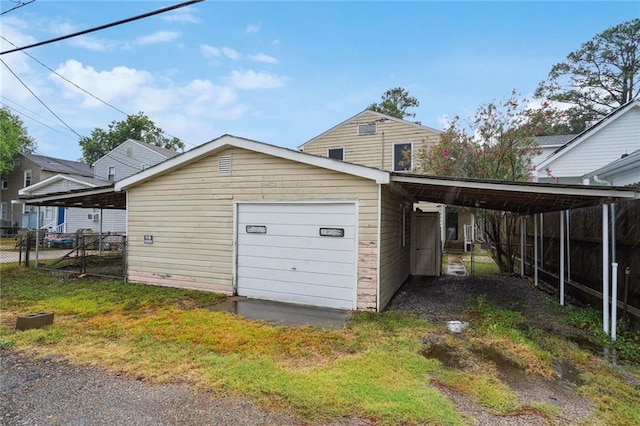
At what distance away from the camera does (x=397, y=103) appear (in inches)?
1389

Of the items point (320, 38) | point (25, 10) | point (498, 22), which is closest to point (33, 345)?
point (25, 10)

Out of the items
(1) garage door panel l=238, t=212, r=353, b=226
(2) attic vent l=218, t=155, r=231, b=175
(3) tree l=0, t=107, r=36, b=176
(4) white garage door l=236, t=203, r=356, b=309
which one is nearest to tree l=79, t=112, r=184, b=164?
(3) tree l=0, t=107, r=36, b=176

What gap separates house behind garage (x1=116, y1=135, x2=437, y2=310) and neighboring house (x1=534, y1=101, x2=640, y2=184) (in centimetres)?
802

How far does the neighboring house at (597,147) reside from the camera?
1204 centimetres

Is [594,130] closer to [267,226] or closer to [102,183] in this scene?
[267,226]

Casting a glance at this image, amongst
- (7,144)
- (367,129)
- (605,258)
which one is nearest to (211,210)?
(605,258)

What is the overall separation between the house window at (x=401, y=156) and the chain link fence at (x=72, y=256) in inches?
431

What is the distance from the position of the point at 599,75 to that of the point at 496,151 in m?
24.9

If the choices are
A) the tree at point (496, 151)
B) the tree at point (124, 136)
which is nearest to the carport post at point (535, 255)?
the tree at point (496, 151)

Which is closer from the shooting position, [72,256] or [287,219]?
[287,219]

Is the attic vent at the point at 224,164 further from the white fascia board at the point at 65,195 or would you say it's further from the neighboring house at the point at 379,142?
the neighboring house at the point at 379,142

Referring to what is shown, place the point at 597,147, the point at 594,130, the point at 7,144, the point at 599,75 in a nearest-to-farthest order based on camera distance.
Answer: the point at 594,130
the point at 597,147
the point at 7,144
the point at 599,75

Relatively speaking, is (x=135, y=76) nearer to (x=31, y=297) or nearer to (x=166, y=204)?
(x=166, y=204)

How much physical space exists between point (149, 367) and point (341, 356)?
2101 millimetres
